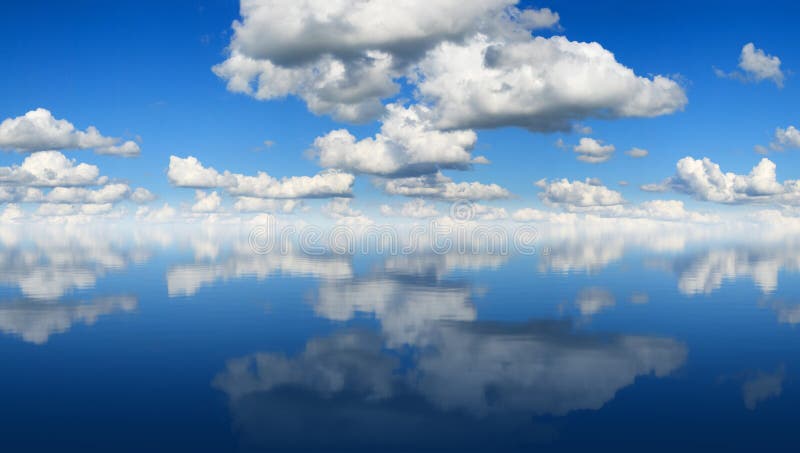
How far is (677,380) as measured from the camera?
4431cm

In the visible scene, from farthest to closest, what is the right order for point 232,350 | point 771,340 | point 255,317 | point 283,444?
point 255,317, point 771,340, point 232,350, point 283,444

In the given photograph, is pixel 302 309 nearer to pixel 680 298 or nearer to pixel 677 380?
pixel 677 380

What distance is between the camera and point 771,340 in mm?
59219

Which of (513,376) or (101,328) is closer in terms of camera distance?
(513,376)

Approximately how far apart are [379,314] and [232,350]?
25271 mm

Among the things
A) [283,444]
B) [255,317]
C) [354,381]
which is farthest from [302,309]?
[283,444]

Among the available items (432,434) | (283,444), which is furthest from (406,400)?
(283,444)

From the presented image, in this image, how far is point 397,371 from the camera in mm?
46844

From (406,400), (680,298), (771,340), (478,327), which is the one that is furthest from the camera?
(680,298)

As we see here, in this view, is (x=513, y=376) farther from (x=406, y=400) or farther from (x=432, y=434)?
(x=432, y=434)

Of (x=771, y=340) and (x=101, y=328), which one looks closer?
(x=771, y=340)

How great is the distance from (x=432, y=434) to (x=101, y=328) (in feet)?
166

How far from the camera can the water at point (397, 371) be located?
33.7 metres

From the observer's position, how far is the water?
111 feet
